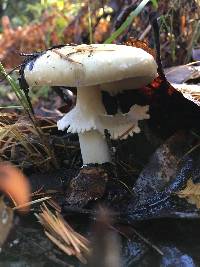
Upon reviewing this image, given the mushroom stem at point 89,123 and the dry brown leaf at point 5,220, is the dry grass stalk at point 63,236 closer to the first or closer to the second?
the dry brown leaf at point 5,220

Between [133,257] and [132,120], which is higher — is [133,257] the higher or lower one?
the lower one

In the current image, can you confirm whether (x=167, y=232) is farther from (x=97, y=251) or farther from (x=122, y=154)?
(x=122, y=154)


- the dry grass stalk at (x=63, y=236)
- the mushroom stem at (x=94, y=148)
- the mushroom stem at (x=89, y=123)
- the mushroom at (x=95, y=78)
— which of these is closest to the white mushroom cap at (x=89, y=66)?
the mushroom at (x=95, y=78)

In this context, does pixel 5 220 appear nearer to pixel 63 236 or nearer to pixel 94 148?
pixel 63 236

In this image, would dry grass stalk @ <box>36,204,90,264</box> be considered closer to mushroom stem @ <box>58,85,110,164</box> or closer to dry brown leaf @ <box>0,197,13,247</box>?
dry brown leaf @ <box>0,197,13,247</box>

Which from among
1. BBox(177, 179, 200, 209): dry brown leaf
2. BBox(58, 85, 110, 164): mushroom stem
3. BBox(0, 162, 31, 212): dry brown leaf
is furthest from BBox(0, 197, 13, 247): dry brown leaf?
BBox(177, 179, 200, 209): dry brown leaf

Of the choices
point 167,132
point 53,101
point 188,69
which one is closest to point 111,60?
point 167,132
